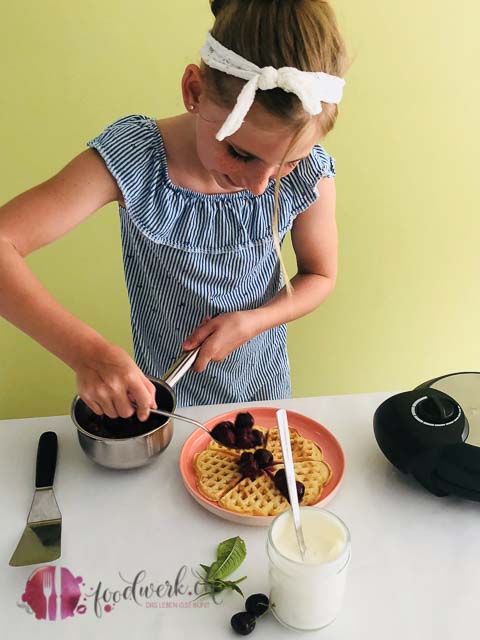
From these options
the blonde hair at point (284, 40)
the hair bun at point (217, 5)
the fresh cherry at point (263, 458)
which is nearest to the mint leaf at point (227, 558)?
the fresh cherry at point (263, 458)

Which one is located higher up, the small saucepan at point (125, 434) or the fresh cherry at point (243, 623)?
the small saucepan at point (125, 434)

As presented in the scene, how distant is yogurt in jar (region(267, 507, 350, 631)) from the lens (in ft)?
2.32

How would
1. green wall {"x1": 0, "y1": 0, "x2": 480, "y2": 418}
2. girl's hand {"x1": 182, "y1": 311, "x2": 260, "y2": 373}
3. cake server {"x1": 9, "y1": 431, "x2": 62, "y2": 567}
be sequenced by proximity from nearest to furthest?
1. cake server {"x1": 9, "y1": 431, "x2": 62, "y2": 567}
2. girl's hand {"x1": 182, "y1": 311, "x2": 260, "y2": 373}
3. green wall {"x1": 0, "y1": 0, "x2": 480, "y2": 418}

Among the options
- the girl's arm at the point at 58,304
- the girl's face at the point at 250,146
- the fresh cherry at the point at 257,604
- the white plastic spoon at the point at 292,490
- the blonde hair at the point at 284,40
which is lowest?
the fresh cherry at the point at 257,604

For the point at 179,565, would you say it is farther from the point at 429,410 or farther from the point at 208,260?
the point at 208,260

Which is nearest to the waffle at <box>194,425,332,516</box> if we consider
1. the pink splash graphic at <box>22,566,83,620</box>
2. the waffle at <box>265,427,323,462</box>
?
the waffle at <box>265,427,323,462</box>

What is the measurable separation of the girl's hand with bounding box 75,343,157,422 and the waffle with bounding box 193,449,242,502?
121 millimetres

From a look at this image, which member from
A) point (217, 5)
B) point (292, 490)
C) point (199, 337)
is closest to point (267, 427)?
point (199, 337)

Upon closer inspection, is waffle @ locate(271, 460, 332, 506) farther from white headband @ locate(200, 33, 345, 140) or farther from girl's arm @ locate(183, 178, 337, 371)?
white headband @ locate(200, 33, 345, 140)

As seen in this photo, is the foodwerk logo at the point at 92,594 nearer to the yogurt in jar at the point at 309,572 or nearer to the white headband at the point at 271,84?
the yogurt in jar at the point at 309,572

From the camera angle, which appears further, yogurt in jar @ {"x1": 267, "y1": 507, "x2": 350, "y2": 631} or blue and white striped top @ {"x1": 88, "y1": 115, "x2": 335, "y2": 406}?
blue and white striped top @ {"x1": 88, "y1": 115, "x2": 335, "y2": 406}

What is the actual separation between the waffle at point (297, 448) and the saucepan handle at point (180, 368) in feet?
0.55

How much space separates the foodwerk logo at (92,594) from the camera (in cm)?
75

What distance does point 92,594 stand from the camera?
0.77 meters
